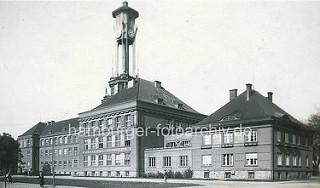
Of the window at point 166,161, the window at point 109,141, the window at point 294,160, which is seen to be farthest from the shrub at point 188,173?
the window at point 109,141

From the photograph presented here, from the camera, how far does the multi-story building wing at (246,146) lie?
38.7m

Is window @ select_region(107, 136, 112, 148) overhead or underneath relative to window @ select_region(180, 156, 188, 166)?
overhead

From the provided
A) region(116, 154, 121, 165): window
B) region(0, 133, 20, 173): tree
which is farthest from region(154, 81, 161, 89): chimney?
region(0, 133, 20, 173): tree

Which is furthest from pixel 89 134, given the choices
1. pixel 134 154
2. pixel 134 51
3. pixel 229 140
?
pixel 229 140

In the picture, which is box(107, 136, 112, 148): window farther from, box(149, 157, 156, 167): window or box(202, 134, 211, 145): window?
box(202, 134, 211, 145): window

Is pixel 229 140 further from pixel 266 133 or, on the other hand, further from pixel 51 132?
pixel 51 132

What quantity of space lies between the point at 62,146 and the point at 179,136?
133ft

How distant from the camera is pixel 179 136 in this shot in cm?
4991

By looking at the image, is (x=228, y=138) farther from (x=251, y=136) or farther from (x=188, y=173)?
(x=188, y=173)

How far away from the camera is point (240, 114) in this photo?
137ft

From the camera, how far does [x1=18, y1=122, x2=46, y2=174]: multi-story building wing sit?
87.5 meters

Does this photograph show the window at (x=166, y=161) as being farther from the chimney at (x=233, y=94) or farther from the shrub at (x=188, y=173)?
the chimney at (x=233, y=94)

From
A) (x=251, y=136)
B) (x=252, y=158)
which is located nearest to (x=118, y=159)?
(x=252, y=158)

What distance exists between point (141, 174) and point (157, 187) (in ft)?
80.9
